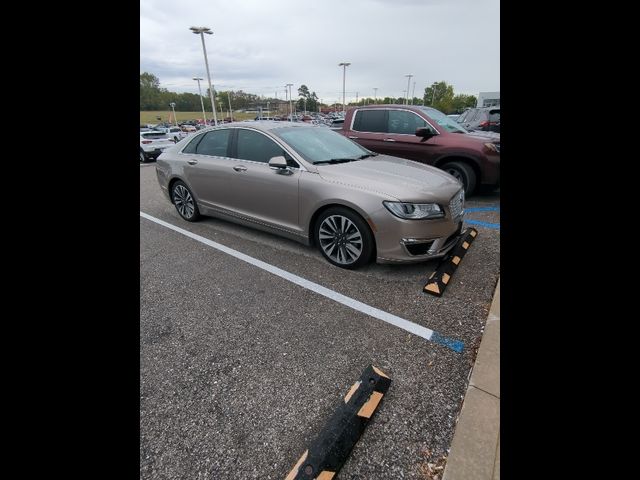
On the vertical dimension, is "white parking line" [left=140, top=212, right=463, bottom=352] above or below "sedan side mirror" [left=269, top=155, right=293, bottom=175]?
below

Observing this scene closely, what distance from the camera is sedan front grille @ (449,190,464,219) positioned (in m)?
3.43

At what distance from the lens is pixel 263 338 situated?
2.68 m

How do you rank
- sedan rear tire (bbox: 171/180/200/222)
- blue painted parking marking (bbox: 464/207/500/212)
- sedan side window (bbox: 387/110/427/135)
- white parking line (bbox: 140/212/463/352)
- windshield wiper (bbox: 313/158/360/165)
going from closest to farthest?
white parking line (bbox: 140/212/463/352) < windshield wiper (bbox: 313/158/360/165) < sedan rear tire (bbox: 171/180/200/222) < blue painted parking marking (bbox: 464/207/500/212) < sedan side window (bbox: 387/110/427/135)

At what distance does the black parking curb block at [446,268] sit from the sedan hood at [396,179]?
2.49ft

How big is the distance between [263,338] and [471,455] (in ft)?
5.23

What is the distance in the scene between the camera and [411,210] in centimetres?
320

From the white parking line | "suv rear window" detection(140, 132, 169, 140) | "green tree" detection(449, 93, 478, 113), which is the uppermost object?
"green tree" detection(449, 93, 478, 113)


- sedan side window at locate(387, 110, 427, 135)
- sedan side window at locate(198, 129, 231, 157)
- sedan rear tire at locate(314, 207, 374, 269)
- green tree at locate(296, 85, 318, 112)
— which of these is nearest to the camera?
sedan rear tire at locate(314, 207, 374, 269)

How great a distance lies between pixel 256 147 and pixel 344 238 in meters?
1.70

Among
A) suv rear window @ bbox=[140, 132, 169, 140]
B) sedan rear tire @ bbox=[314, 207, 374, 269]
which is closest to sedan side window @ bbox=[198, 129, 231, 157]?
sedan rear tire @ bbox=[314, 207, 374, 269]

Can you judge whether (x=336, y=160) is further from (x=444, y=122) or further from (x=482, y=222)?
(x=444, y=122)

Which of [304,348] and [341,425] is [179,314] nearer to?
[304,348]

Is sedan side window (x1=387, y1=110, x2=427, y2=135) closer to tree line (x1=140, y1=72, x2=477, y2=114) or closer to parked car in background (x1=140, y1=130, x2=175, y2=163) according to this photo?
parked car in background (x1=140, y1=130, x2=175, y2=163)

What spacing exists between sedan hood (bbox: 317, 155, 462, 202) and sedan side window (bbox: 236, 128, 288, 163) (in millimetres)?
721
